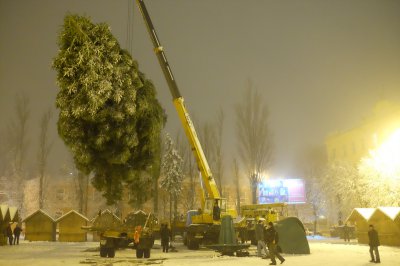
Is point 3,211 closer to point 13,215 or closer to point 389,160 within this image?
point 13,215

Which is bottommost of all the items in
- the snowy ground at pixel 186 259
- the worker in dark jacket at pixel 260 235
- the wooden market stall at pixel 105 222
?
the snowy ground at pixel 186 259

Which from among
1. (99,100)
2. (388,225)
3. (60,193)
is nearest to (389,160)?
(388,225)

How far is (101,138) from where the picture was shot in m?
16.9

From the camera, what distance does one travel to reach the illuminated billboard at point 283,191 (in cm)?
4975

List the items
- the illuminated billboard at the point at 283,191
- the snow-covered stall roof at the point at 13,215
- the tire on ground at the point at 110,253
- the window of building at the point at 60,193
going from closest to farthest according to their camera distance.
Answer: the tire on ground at the point at 110,253, the snow-covered stall roof at the point at 13,215, the illuminated billboard at the point at 283,191, the window of building at the point at 60,193

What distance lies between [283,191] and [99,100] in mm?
39539

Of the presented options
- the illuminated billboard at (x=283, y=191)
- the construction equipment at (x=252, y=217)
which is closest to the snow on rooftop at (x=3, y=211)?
the construction equipment at (x=252, y=217)

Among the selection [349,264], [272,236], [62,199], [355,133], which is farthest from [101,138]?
[355,133]

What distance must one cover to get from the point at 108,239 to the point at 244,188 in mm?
55893

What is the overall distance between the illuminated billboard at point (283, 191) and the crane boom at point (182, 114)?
2914cm

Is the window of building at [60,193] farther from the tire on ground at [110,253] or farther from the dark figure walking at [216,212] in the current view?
the tire on ground at [110,253]

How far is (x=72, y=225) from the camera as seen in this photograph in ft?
102

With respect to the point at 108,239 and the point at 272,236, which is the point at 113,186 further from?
the point at 272,236

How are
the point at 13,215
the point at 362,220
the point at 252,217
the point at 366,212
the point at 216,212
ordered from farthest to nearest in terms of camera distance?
the point at 13,215, the point at 362,220, the point at 366,212, the point at 252,217, the point at 216,212
